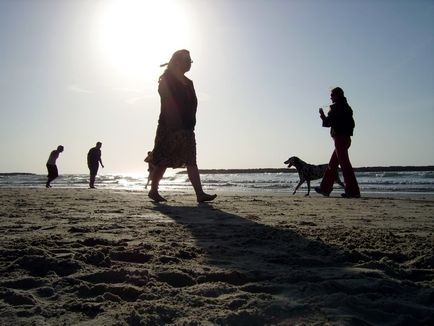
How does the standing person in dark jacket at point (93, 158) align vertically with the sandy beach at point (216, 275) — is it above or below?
above

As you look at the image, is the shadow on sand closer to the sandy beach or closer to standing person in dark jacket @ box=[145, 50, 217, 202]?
the sandy beach

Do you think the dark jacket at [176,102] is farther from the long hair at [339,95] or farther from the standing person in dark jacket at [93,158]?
the standing person in dark jacket at [93,158]

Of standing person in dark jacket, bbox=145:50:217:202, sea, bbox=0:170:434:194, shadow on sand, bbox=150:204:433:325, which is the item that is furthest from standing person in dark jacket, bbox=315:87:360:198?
sea, bbox=0:170:434:194

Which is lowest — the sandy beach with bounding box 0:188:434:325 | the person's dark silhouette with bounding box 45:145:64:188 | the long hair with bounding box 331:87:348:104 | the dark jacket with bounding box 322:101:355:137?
the sandy beach with bounding box 0:188:434:325

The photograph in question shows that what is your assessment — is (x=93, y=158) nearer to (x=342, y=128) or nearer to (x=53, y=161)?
(x=53, y=161)

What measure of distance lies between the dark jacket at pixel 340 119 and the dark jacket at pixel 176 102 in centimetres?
302

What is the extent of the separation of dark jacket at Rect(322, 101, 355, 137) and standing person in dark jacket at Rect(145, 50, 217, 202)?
9.97 ft

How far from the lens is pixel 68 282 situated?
1.96 metres

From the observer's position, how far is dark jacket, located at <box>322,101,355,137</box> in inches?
310

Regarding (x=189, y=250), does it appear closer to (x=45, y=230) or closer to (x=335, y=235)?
(x=335, y=235)

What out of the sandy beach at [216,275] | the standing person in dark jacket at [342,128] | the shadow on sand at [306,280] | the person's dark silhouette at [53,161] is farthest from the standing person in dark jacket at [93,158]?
the shadow on sand at [306,280]

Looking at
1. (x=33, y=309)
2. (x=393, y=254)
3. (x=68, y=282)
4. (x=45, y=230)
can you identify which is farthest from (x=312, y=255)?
(x=45, y=230)

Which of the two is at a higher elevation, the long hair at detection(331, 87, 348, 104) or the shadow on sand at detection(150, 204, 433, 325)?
the long hair at detection(331, 87, 348, 104)

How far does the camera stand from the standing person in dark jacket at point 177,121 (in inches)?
244
